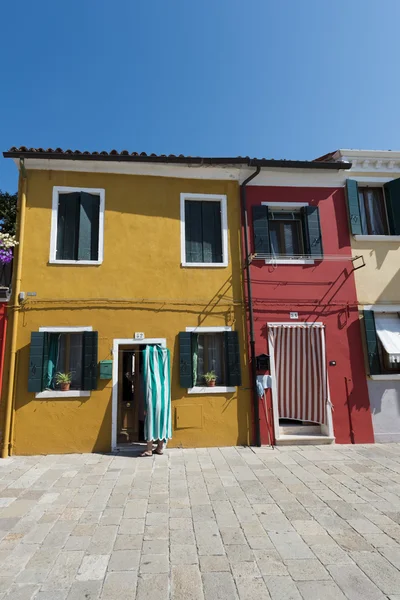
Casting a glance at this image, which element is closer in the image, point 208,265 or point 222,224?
point 208,265

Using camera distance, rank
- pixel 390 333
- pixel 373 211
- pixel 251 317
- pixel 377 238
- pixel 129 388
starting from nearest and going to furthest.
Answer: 1. pixel 251 317
2. pixel 390 333
3. pixel 129 388
4. pixel 377 238
5. pixel 373 211

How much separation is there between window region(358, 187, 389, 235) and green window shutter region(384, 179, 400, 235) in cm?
14

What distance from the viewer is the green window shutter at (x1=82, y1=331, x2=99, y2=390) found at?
7.37 meters

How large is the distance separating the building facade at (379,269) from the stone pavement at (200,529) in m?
1.88

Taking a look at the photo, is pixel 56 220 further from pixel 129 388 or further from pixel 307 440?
pixel 307 440

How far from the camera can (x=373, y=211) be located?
30.0ft

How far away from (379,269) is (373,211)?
1.71 m

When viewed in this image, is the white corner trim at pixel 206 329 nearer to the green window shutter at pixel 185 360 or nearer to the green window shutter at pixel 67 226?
the green window shutter at pixel 185 360

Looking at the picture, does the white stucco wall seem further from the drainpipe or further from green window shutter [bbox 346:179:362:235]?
green window shutter [bbox 346:179:362:235]

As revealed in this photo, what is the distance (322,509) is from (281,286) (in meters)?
4.90

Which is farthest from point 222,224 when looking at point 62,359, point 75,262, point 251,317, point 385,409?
point 385,409

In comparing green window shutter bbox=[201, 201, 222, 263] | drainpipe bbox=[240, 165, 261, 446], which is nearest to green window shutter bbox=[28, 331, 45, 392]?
green window shutter bbox=[201, 201, 222, 263]

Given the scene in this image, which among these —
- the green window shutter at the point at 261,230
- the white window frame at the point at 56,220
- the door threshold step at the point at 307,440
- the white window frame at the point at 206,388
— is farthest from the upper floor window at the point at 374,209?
the white window frame at the point at 56,220

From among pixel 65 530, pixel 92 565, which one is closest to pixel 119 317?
pixel 65 530
